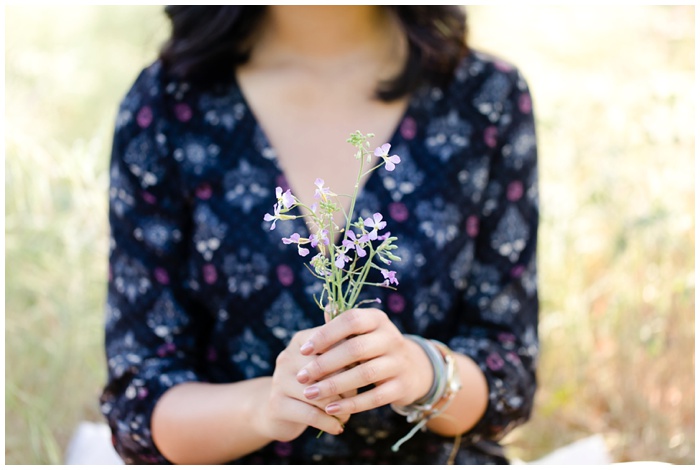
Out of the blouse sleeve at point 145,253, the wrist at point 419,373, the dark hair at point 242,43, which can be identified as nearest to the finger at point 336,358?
the wrist at point 419,373

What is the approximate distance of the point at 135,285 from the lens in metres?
1.13

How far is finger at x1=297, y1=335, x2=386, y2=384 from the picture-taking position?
707 mm

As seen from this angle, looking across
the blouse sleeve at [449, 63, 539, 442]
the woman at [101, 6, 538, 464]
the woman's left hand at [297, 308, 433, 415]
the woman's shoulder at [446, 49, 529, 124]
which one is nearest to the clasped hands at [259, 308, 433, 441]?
the woman's left hand at [297, 308, 433, 415]

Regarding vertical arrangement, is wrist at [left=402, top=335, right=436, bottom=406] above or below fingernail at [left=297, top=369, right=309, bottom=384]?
below

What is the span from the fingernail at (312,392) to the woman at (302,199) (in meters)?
0.32

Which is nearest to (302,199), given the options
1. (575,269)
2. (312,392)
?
(312,392)

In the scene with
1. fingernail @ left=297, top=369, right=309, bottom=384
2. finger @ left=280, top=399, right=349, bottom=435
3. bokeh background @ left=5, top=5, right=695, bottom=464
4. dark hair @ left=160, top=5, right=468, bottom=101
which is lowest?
bokeh background @ left=5, top=5, right=695, bottom=464

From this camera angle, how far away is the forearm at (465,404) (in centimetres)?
100

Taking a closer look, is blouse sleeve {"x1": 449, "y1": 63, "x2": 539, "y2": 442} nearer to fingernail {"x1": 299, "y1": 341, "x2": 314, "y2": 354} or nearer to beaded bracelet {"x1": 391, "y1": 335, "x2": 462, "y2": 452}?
beaded bracelet {"x1": 391, "y1": 335, "x2": 462, "y2": 452}

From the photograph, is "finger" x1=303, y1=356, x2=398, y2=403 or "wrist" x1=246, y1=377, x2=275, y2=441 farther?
"wrist" x1=246, y1=377, x2=275, y2=441

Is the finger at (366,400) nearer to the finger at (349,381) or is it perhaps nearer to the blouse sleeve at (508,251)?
the finger at (349,381)

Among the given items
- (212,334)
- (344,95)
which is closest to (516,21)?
(344,95)

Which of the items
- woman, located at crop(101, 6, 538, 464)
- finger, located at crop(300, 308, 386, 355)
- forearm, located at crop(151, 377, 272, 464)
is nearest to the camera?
finger, located at crop(300, 308, 386, 355)

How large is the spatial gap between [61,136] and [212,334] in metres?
1.40
